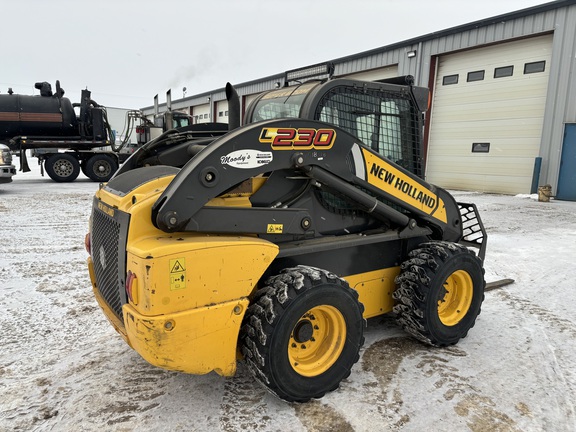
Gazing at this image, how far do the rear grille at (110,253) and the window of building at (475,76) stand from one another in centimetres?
1488

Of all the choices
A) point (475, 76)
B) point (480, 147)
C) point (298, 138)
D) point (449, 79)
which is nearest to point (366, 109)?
point (298, 138)

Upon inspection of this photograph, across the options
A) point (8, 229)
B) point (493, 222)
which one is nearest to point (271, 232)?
point (8, 229)

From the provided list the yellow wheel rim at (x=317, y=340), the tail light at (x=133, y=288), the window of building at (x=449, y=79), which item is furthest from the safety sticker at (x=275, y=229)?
the window of building at (x=449, y=79)

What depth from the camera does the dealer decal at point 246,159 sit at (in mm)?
2461

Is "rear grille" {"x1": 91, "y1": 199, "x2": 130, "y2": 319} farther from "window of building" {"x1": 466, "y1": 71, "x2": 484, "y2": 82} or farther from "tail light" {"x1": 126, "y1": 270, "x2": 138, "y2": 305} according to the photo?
"window of building" {"x1": 466, "y1": 71, "x2": 484, "y2": 82}

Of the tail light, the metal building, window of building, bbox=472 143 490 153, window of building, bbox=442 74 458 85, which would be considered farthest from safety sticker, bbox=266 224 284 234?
window of building, bbox=442 74 458 85

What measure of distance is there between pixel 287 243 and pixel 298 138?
2.25 ft

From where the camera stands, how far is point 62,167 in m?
15.5

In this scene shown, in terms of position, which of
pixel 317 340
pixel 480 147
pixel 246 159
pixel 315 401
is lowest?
pixel 315 401

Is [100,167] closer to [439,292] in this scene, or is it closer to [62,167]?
[62,167]

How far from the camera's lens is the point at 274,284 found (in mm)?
2562

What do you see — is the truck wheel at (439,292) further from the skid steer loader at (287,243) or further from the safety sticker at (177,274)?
the safety sticker at (177,274)

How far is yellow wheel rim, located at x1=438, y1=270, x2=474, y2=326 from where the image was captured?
3545 millimetres

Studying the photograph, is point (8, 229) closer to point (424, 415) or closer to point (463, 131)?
point (424, 415)
